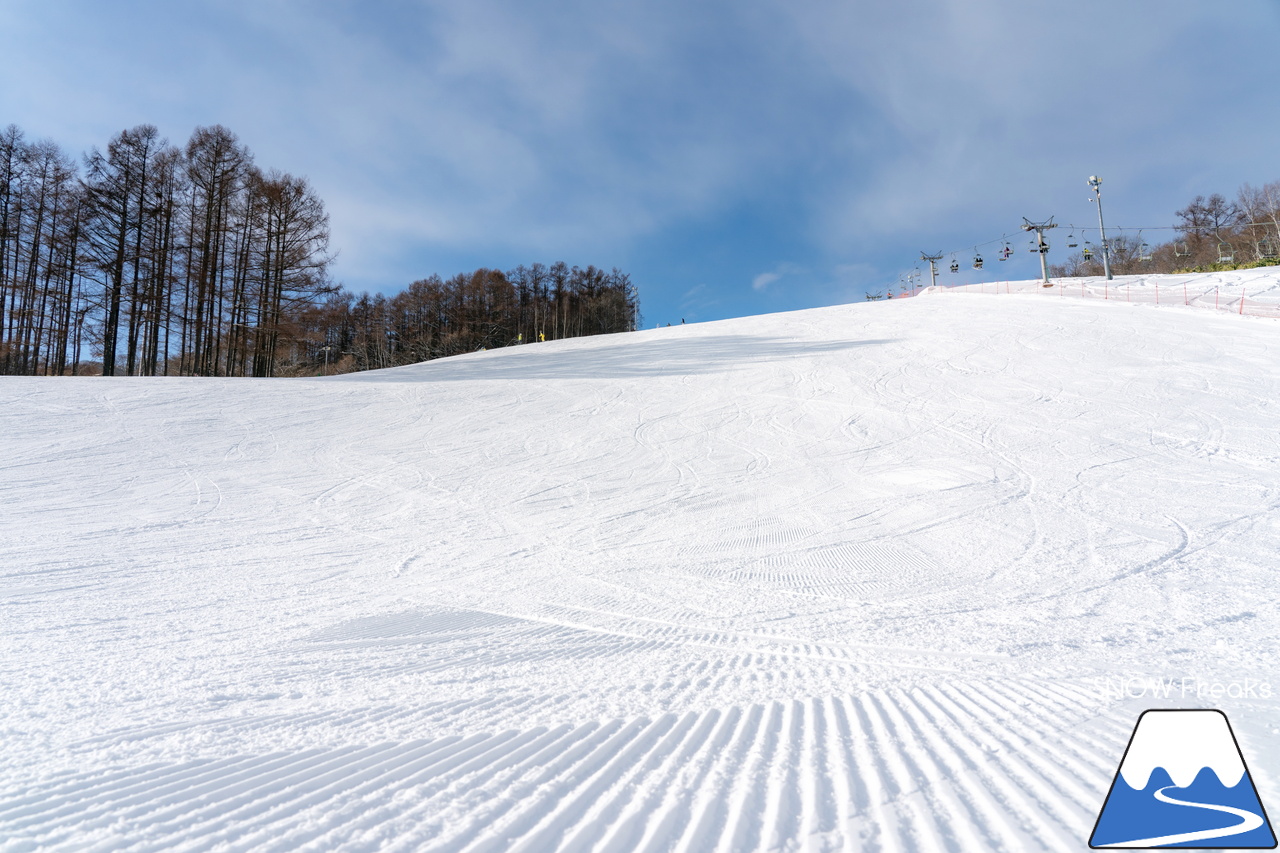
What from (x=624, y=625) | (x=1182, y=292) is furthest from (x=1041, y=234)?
(x=624, y=625)

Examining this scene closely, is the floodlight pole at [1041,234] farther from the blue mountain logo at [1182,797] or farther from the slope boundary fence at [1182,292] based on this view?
the blue mountain logo at [1182,797]

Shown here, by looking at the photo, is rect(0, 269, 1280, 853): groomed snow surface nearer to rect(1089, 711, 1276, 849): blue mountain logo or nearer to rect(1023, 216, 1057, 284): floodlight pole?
rect(1089, 711, 1276, 849): blue mountain logo

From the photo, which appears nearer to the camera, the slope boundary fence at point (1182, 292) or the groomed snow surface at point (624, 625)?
the groomed snow surface at point (624, 625)

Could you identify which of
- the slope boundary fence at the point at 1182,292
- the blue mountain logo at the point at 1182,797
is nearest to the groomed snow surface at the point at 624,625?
the blue mountain logo at the point at 1182,797

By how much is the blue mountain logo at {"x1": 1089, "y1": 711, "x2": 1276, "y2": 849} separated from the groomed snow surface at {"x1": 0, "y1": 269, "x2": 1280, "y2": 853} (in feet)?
0.24

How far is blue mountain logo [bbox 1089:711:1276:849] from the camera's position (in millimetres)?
1707

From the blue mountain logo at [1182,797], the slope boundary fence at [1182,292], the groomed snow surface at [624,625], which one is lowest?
the blue mountain logo at [1182,797]

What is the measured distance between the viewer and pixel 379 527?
242 inches

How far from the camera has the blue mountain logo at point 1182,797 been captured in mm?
1707

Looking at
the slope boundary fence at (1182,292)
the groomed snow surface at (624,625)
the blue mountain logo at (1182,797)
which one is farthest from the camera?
the slope boundary fence at (1182,292)

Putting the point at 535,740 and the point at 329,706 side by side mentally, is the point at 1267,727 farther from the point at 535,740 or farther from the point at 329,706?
the point at 329,706

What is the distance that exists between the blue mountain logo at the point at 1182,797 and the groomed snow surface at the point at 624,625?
72 millimetres

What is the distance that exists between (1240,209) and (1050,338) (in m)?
53.0

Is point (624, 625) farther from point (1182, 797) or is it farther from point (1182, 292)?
point (1182, 292)
